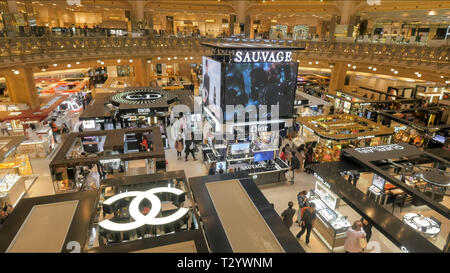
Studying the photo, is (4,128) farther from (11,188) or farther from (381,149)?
(381,149)

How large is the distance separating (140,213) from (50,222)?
157cm

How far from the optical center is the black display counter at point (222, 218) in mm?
4590

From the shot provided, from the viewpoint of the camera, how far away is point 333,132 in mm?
12891

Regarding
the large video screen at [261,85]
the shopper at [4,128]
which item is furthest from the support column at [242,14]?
the shopper at [4,128]

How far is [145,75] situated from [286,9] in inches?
617

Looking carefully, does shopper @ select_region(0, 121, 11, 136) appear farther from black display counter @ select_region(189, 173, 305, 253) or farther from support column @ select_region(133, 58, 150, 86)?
black display counter @ select_region(189, 173, 305, 253)

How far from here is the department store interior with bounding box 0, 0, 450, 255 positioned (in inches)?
204

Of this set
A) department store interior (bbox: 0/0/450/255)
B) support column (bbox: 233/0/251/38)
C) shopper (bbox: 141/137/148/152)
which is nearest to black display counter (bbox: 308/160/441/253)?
department store interior (bbox: 0/0/450/255)

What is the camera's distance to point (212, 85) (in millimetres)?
12148

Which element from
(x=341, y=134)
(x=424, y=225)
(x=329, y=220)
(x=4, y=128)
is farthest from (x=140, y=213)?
(x=4, y=128)

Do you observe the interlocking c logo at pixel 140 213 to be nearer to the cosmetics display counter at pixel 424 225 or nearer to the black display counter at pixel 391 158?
the black display counter at pixel 391 158

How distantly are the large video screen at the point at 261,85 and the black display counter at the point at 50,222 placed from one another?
6.69m

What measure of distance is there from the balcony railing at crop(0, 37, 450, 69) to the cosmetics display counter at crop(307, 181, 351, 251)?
9941 mm

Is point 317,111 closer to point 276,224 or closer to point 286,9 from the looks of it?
point 286,9
